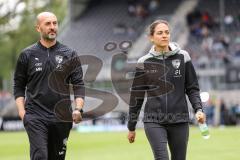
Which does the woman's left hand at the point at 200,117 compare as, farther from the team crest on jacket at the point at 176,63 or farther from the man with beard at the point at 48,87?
the man with beard at the point at 48,87

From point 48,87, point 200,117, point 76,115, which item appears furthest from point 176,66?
point 48,87

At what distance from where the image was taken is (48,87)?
8.77 metres

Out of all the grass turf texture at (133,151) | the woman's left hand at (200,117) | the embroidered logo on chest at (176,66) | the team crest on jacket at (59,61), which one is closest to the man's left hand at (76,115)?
the team crest on jacket at (59,61)

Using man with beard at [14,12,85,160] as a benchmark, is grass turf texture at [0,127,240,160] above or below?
below

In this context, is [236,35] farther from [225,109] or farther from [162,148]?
[162,148]

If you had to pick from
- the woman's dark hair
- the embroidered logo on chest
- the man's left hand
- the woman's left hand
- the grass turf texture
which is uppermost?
the woman's dark hair

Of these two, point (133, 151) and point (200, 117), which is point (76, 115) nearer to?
point (200, 117)

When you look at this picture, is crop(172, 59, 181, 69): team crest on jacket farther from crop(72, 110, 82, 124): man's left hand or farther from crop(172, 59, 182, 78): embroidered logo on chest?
crop(72, 110, 82, 124): man's left hand

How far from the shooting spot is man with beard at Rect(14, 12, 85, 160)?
8.71 metres

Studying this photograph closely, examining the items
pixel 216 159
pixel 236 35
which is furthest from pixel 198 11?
pixel 216 159

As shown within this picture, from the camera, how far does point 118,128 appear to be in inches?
1427

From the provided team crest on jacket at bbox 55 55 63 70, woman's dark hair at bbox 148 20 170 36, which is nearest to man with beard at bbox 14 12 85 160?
team crest on jacket at bbox 55 55 63 70

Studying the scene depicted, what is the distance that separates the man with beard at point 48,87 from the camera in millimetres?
8711

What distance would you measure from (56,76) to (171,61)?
1473mm
